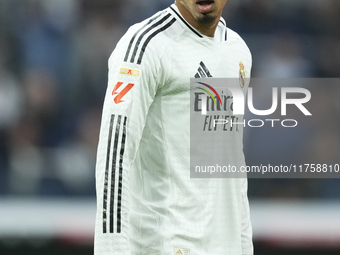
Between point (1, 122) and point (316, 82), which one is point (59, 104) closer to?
point (1, 122)

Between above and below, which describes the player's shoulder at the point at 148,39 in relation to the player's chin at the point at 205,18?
below

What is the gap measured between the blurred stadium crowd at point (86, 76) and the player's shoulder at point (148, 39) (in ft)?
7.84

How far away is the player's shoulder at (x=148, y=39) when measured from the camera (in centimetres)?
152

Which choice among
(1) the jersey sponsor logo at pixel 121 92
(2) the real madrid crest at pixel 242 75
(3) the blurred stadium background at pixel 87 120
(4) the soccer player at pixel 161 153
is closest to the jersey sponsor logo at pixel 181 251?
(4) the soccer player at pixel 161 153

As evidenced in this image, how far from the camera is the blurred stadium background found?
3623mm

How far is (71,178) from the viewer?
391cm

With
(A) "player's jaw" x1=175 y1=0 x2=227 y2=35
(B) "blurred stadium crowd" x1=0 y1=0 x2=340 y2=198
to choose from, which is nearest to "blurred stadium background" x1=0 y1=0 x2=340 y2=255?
(B) "blurred stadium crowd" x1=0 y1=0 x2=340 y2=198

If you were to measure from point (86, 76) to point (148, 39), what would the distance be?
274cm

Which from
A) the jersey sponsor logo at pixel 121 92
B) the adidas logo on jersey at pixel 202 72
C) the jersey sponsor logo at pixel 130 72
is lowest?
the jersey sponsor logo at pixel 121 92

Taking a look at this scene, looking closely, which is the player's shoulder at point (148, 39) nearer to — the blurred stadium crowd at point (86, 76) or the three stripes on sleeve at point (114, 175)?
the three stripes on sleeve at point (114, 175)

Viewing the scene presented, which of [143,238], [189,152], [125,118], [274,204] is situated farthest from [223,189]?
[274,204]

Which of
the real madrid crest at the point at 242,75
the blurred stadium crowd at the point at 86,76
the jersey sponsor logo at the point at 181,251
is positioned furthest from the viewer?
the blurred stadium crowd at the point at 86,76

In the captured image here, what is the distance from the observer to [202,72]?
1.64 meters

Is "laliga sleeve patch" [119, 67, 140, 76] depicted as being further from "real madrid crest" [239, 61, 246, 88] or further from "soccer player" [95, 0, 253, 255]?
"real madrid crest" [239, 61, 246, 88]
